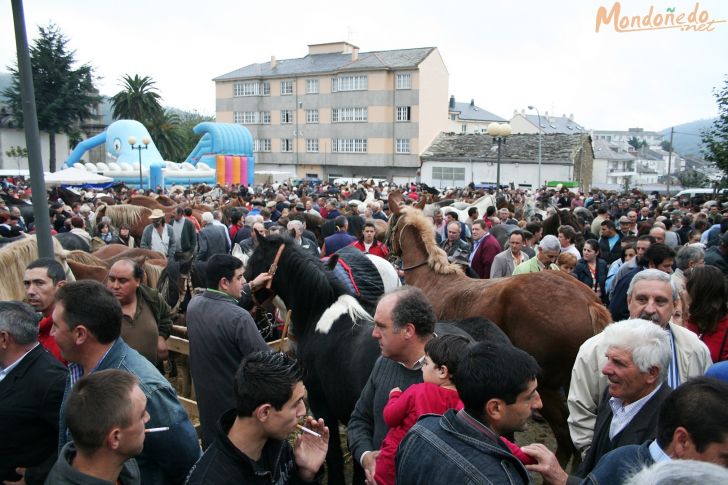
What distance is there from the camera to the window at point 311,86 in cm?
5656

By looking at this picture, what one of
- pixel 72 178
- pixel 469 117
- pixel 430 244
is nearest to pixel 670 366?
pixel 430 244

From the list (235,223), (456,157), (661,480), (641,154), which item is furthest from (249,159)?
(641,154)

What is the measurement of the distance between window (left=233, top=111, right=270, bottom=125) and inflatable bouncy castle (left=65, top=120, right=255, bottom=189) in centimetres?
1651

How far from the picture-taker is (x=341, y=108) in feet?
183

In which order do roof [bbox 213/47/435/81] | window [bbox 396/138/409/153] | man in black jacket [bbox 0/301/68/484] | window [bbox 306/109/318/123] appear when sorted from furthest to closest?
window [bbox 306/109/318/123]
window [bbox 396/138/409/153]
roof [bbox 213/47/435/81]
man in black jacket [bbox 0/301/68/484]

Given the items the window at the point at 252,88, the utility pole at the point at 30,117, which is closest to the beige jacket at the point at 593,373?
the utility pole at the point at 30,117

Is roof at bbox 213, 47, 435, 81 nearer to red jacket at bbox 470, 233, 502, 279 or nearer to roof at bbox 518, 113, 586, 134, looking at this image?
roof at bbox 518, 113, 586, 134

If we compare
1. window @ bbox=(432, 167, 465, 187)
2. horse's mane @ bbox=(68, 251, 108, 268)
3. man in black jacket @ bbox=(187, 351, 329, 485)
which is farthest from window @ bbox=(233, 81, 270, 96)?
man in black jacket @ bbox=(187, 351, 329, 485)

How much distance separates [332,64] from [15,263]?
5422 centimetres

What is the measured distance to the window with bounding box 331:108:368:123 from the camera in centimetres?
5503

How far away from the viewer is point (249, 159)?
41156mm

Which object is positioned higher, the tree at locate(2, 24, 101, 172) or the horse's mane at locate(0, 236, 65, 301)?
the tree at locate(2, 24, 101, 172)

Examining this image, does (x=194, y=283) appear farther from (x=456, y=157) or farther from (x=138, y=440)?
(x=456, y=157)

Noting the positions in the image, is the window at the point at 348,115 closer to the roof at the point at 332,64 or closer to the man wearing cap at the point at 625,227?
the roof at the point at 332,64
